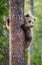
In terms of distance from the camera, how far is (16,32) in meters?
4.48

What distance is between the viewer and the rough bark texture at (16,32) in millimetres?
4488

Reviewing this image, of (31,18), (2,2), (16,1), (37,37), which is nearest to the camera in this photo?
(2,2)

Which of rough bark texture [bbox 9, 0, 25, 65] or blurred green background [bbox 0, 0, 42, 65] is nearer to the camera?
blurred green background [bbox 0, 0, 42, 65]

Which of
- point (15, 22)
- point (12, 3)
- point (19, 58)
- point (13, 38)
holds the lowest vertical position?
point (19, 58)

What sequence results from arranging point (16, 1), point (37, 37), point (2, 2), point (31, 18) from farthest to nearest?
point (37, 37), point (31, 18), point (16, 1), point (2, 2)

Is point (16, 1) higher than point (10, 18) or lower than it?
higher

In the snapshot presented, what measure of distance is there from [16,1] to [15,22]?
1.18 feet

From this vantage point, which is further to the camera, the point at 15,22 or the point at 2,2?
the point at 15,22

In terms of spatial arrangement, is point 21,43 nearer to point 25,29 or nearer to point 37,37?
point 25,29

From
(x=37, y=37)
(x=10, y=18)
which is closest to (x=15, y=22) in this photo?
(x=10, y=18)

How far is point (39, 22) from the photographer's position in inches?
565

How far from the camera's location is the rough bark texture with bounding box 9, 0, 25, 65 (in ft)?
14.7

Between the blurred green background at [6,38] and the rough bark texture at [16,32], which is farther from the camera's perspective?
the rough bark texture at [16,32]

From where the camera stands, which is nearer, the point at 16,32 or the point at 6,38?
the point at 16,32
